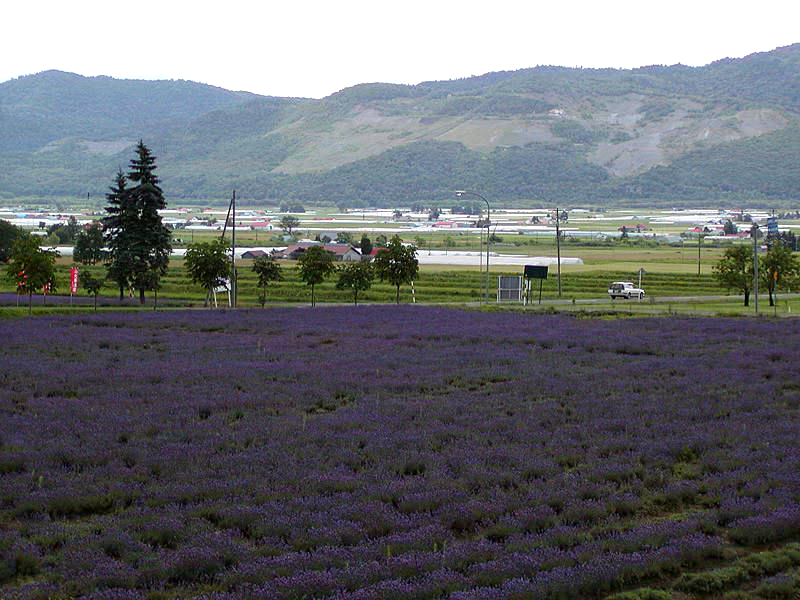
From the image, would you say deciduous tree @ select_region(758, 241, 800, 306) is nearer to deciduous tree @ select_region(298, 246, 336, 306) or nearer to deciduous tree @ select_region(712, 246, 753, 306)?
deciduous tree @ select_region(712, 246, 753, 306)

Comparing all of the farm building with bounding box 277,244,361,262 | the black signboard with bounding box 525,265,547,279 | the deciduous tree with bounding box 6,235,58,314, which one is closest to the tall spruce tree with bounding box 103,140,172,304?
the deciduous tree with bounding box 6,235,58,314

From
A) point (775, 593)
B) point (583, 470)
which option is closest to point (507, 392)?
point (583, 470)

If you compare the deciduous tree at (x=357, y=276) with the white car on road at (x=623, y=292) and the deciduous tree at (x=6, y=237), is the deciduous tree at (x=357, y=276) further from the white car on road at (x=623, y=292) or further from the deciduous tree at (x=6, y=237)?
the deciduous tree at (x=6, y=237)

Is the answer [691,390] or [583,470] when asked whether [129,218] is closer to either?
[691,390]

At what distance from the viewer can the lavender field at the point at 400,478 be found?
1071 cm

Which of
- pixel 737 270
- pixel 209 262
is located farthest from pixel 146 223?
pixel 737 270

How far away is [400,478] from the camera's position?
48.5 ft

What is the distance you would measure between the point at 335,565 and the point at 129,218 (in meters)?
64.8

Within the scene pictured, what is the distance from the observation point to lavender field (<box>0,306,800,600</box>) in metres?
10.7

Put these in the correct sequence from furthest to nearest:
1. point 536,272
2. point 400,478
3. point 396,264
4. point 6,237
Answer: point 6,237 < point 536,272 < point 396,264 < point 400,478

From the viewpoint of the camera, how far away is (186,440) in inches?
688

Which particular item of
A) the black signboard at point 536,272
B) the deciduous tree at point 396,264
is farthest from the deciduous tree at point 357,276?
the black signboard at point 536,272

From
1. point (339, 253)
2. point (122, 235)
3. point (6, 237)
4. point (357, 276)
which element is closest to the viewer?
point (357, 276)

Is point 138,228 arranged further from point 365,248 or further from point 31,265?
point 365,248
